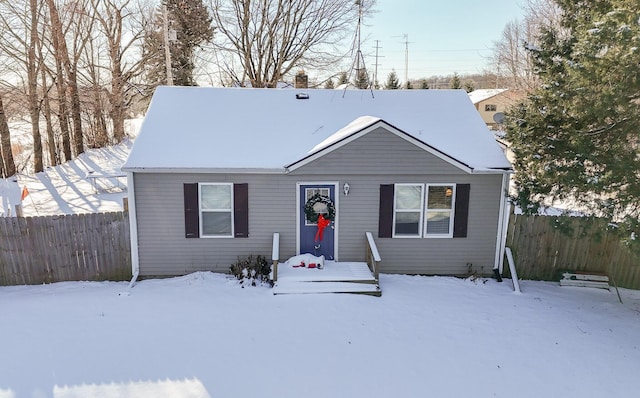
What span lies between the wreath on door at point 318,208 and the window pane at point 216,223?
6.20 feet

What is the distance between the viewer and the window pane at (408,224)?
9555mm

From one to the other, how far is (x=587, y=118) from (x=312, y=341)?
6.39m

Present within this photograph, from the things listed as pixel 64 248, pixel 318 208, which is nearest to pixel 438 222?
pixel 318 208

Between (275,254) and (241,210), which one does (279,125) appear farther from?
(275,254)

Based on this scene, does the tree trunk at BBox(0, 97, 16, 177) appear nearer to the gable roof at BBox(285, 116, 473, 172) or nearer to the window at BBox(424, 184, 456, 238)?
the gable roof at BBox(285, 116, 473, 172)

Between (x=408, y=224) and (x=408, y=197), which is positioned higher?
(x=408, y=197)

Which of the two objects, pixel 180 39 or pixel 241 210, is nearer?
pixel 241 210

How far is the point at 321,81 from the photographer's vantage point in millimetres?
27047

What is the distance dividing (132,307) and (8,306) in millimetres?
2462

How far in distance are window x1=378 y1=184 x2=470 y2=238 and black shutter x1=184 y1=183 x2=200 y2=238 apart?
13.9 ft

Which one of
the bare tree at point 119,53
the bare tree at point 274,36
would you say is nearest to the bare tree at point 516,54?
the bare tree at point 274,36

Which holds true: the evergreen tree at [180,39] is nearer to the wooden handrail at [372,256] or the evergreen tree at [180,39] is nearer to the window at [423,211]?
the window at [423,211]

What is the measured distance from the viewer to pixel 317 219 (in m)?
9.24

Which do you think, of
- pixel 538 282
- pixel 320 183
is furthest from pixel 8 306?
pixel 538 282
